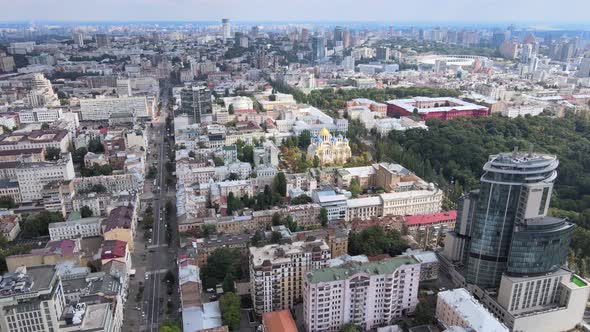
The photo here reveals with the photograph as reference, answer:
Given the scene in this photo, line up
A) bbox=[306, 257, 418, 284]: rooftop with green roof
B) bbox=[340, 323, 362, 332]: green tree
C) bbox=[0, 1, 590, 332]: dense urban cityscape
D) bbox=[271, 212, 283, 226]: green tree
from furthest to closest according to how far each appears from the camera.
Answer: bbox=[271, 212, 283, 226]: green tree
bbox=[0, 1, 590, 332]: dense urban cityscape
bbox=[306, 257, 418, 284]: rooftop with green roof
bbox=[340, 323, 362, 332]: green tree

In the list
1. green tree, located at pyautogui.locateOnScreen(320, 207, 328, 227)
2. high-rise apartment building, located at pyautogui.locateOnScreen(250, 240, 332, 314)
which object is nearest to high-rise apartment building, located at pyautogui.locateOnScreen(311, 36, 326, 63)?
green tree, located at pyautogui.locateOnScreen(320, 207, 328, 227)

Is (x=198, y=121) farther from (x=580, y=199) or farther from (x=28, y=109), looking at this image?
(x=580, y=199)

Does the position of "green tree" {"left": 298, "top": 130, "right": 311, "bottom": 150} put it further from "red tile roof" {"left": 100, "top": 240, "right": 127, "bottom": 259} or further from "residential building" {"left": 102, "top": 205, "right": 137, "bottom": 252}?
"red tile roof" {"left": 100, "top": 240, "right": 127, "bottom": 259}

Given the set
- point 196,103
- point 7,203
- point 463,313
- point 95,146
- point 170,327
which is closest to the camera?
point 170,327

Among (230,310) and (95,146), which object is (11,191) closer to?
(95,146)

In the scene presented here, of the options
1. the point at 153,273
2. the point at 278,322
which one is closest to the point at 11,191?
A: the point at 153,273

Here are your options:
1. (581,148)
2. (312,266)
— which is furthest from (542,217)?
(581,148)
